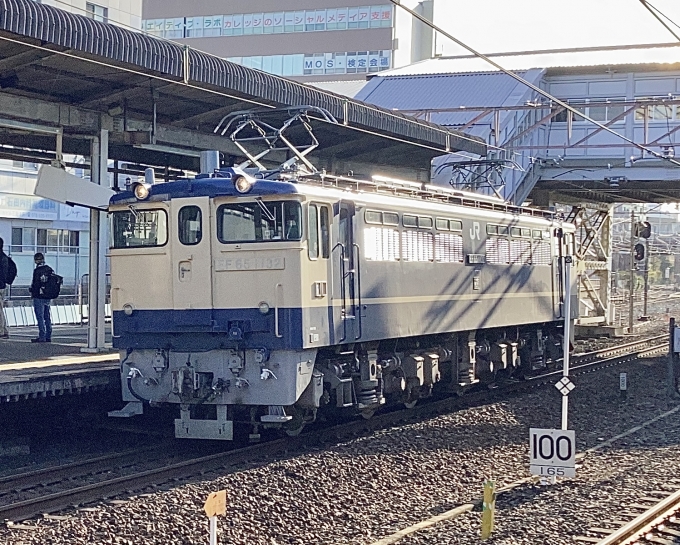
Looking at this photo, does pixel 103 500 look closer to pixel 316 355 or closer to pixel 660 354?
pixel 316 355

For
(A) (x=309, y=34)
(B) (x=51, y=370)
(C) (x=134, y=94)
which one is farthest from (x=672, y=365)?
(A) (x=309, y=34)

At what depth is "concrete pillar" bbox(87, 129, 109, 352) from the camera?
1708 centimetres

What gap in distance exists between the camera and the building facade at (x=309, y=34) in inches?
3204

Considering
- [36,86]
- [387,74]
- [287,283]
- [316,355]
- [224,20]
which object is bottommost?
[316,355]

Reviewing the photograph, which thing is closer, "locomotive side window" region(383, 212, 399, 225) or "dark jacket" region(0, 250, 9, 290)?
"locomotive side window" region(383, 212, 399, 225)

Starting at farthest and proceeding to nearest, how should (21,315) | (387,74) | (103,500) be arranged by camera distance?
1. (387,74)
2. (21,315)
3. (103,500)

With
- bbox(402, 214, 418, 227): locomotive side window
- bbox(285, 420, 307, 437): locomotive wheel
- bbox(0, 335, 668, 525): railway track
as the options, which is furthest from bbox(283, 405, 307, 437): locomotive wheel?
bbox(402, 214, 418, 227): locomotive side window

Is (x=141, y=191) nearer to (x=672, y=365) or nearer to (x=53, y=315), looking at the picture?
(x=672, y=365)

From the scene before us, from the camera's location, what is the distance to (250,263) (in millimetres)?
13398

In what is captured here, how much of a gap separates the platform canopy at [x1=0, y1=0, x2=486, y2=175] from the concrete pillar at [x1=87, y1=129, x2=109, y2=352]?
41 cm

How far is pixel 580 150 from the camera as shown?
32375mm

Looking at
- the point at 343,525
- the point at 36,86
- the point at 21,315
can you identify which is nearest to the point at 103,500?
the point at 343,525

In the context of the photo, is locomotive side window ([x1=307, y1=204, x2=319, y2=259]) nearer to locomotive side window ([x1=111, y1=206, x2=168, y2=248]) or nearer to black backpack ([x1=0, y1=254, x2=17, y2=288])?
locomotive side window ([x1=111, y1=206, x2=168, y2=248])

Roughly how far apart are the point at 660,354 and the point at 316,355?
54.9 feet
